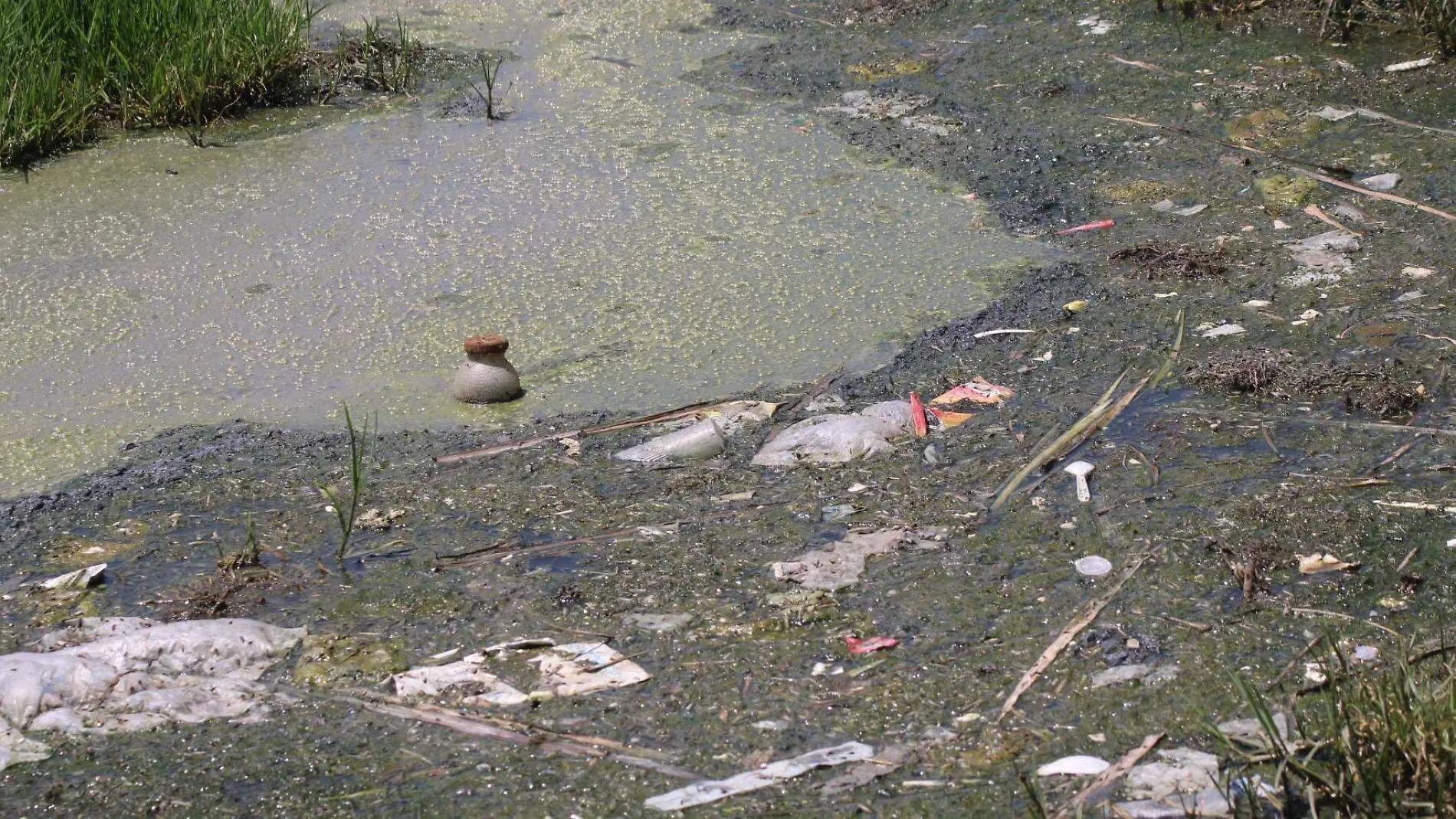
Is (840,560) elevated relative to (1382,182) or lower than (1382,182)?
lower

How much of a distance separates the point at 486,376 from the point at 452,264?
72 cm

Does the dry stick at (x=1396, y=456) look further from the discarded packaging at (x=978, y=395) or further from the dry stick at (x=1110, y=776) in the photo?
the dry stick at (x=1110, y=776)

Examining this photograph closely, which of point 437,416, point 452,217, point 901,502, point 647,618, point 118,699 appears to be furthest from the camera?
point 452,217

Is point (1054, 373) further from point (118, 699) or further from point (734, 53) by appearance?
point (734, 53)

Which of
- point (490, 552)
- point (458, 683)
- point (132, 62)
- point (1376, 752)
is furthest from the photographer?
point (132, 62)

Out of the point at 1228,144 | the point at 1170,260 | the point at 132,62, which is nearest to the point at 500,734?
the point at 1170,260

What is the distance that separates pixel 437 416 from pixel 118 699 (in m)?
1.04

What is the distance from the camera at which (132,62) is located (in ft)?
14.0

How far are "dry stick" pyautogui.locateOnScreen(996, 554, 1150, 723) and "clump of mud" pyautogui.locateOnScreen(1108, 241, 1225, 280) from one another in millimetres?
1272

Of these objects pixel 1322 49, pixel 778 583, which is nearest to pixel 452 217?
pixel 778 583

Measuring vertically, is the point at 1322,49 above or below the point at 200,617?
above

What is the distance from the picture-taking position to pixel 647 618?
210 centimetres

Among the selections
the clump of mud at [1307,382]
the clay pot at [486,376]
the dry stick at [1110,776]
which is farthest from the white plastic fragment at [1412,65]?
the dry stick at [1110,776]

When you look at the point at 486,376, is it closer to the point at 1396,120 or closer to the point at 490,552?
the point at 490,552
